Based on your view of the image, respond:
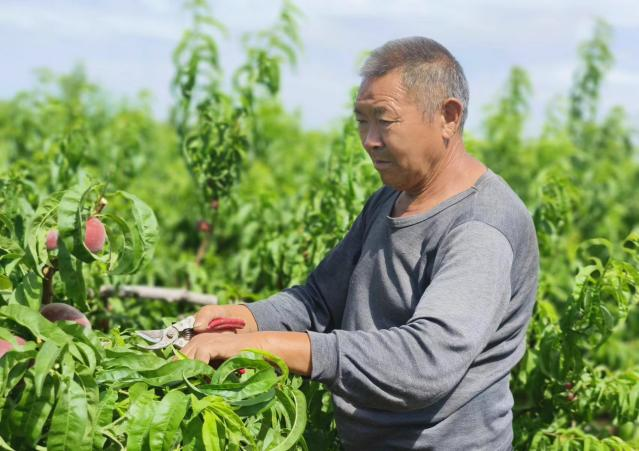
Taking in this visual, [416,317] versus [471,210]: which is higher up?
[471,210]

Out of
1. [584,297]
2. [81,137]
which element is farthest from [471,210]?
[81,137]

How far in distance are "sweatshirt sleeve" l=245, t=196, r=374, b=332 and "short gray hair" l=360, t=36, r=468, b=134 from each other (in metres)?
0.50

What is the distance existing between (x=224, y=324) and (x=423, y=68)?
775mm

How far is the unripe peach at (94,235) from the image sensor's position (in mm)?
1905

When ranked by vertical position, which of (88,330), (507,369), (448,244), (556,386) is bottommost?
(556,386)

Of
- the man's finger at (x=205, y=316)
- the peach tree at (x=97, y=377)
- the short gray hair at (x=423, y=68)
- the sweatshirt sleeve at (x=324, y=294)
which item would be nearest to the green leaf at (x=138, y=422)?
the peach tree at (x=97, y=377)

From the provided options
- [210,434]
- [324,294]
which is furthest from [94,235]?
[324,294]

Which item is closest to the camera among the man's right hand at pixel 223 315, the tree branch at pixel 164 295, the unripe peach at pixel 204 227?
the man's right hand at pixel 223 315

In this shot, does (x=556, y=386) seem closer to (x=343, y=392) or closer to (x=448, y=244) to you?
(x=448, y=244)

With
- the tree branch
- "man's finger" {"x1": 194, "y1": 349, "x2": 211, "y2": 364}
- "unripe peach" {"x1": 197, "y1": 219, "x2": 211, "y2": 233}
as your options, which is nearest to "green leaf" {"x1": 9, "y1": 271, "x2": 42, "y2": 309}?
"man's finger" {"x1": 194, "y1": 349, "x2": 211, "y2": 364}

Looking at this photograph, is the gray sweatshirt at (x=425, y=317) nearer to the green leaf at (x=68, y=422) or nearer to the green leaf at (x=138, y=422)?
the green leaf at (x=138, y=422)

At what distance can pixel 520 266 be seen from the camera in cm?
220

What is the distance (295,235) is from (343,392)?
1808 millimetres

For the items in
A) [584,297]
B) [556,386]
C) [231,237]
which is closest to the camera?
[584,297]
